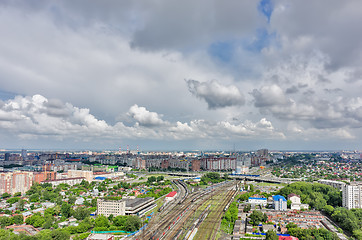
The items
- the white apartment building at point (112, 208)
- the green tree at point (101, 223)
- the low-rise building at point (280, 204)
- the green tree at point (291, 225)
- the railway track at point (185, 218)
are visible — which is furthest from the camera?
the low-rise building at point (280, 204)

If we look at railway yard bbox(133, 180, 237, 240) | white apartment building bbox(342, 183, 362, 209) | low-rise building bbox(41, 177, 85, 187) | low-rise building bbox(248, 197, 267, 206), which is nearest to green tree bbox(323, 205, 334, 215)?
white apartment building bbox(342, 183, 362, 209)

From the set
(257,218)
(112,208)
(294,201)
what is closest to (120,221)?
(112,208)

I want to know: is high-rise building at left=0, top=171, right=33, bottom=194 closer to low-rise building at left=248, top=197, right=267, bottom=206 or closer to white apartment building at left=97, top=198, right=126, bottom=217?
white apartment building at left=97, top=198, right=126, bottom=217

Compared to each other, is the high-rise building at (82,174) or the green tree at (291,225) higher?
the green tree at (291,225)

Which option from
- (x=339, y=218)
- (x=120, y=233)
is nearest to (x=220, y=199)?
(x=339, y=218)

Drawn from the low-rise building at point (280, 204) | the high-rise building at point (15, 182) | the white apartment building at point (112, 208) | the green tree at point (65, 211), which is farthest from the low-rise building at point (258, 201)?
the high-rise building at point (15, 182)

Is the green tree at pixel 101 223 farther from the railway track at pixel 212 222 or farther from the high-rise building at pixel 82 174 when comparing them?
the high-rise building at pixel 82 174

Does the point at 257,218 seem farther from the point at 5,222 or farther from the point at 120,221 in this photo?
the point at 5,222
